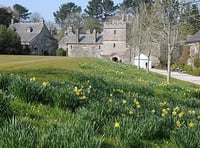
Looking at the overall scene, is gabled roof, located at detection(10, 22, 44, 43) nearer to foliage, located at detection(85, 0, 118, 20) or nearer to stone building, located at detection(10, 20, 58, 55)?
stone building, located at detection(10, 20, 58, 55)

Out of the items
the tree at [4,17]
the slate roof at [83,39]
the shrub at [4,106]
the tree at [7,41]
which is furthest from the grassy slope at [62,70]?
the slate roof at [83,39]

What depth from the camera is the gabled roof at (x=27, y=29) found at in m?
79.8

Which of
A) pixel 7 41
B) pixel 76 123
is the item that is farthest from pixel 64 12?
pixel 76 123

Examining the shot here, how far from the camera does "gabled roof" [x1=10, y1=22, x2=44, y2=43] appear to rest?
7981 centimetres

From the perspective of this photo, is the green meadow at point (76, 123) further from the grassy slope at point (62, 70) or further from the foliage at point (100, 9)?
the foliage at point (100, 9)

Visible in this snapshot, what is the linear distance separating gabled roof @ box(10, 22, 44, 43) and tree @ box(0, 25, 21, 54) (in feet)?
47.8

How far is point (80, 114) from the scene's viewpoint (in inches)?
178

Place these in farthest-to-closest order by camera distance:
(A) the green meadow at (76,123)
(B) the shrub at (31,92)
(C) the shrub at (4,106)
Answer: (B) the shrub at (31,92) < (C) the shrub at (4,106) < (A) the green meadow at (76,123)

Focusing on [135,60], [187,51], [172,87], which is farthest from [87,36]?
[172,87]

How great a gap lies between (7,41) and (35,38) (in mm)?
16695

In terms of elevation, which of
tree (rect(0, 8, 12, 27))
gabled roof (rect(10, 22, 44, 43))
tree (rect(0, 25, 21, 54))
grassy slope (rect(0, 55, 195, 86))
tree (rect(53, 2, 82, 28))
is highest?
tree (rect(53, 2, 82, 28))

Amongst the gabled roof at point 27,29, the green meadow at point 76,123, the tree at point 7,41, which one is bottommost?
the green meadow at point 76,123

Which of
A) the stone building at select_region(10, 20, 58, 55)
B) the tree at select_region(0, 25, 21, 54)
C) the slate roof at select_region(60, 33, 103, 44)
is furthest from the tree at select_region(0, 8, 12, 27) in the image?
the tree at select_region(0, 25, 21, 54)

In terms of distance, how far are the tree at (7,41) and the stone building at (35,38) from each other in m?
11.5
